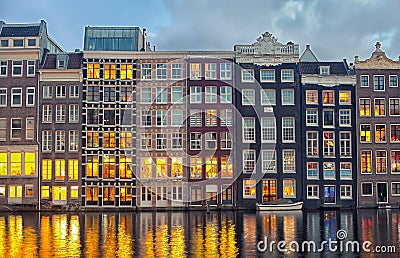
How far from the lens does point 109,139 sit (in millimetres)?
78062

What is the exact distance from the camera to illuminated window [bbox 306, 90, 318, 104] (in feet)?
263

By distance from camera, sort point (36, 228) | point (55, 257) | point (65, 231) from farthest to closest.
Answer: point (36, 228)
point (65, 231)
point (55, 257)

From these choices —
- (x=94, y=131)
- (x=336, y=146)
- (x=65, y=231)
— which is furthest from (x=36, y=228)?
(x=336, y=146)

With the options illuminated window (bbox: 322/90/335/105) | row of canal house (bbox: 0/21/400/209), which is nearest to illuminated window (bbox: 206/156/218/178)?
row of canal house (bbox: 0/21/400/209)

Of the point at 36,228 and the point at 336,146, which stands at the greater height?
the point at 336,146

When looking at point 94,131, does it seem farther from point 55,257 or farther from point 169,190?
point 55,257

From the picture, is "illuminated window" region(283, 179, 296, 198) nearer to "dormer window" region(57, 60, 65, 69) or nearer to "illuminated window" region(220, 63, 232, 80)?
"illuminated window" region(220, 63, 232, 80)

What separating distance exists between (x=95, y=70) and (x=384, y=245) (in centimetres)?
5051

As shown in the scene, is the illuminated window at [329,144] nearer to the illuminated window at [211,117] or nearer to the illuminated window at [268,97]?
the illuminated window at [268,97]

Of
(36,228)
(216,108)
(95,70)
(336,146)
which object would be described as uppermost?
(95,70)

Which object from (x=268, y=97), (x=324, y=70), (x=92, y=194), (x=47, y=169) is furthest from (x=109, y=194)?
(x=324, y=70)

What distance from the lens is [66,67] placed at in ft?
259

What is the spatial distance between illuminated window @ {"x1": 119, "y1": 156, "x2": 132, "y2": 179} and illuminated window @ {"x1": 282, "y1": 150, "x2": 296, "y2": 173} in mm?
19653

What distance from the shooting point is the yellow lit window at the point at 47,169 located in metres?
76.9
